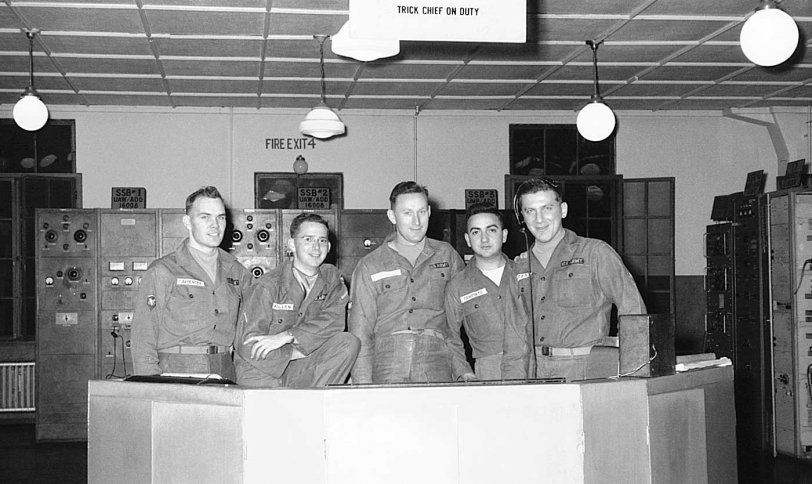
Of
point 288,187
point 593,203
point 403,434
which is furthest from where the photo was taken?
point 593,203

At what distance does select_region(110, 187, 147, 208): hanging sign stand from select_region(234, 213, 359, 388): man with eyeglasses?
5816mm

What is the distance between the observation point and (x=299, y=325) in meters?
3.94

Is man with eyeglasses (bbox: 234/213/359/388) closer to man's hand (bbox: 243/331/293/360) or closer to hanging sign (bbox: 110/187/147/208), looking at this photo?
man's hand (bbox: 243/331/293/360)

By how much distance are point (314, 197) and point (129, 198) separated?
2118 millimetres

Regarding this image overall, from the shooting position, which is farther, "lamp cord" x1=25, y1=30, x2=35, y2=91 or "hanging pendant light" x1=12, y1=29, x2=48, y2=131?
"hanging pendant light" x1=12, y1=29, x2=48, y2=131

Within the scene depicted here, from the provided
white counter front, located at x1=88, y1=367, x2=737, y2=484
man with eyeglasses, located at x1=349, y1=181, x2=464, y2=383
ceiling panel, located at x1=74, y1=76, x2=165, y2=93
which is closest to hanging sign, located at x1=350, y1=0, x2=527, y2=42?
man with eyeglasses, located at x1=349, y1=181, x2=464, y2=383

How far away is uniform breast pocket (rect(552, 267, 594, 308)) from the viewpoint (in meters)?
3.96

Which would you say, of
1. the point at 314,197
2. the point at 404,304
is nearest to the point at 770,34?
the point at 404,304

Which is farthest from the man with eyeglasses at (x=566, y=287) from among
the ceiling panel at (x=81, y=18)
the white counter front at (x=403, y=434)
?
the ceiling panel at (x=81, y=18)

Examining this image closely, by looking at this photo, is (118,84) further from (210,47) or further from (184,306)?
(184,306)

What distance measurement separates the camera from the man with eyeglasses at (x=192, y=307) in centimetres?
398

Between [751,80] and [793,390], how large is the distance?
3562mm

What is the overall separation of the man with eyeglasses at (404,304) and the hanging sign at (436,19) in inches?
34.5

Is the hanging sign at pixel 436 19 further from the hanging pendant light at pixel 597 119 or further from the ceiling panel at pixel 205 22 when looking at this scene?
the hanging pendant light at pixel 597 119
